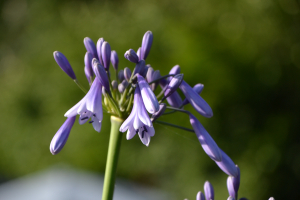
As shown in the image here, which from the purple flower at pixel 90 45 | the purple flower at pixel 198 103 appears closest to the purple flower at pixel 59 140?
the purple flower at pixel 90 45

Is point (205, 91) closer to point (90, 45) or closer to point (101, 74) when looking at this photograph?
point (90, 45)

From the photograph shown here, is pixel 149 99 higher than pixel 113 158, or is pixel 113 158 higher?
pixel 149 99

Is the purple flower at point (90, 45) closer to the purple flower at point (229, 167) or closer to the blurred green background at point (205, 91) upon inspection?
the purple flower at point (229, 167)

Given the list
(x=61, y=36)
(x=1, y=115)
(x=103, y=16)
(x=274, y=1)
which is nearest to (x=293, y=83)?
(x=274, y=1)

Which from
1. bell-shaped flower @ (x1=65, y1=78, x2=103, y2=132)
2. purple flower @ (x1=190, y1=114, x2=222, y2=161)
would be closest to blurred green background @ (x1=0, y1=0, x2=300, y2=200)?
purple flower @ (x1=190, y1=114, x2=222, y2=161)

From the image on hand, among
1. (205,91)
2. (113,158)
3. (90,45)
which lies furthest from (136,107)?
(205,91)

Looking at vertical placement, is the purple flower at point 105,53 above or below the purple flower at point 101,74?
above

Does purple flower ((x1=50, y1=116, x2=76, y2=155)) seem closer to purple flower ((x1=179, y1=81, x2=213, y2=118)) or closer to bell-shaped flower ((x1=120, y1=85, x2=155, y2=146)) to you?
bell-shaped flower ((x1=120, y1=85, x2=155, y2=146))
